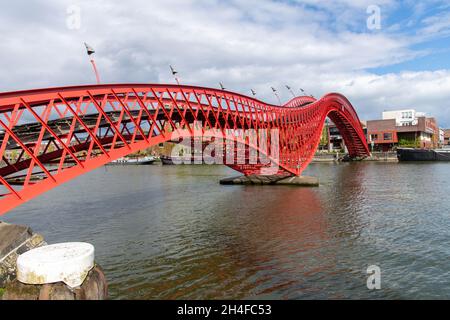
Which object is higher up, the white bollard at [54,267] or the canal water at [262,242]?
the white bollard at [54,267]

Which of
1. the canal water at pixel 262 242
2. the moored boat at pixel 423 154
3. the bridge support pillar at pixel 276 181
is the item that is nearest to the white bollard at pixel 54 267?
the canal water at pixel 262 242

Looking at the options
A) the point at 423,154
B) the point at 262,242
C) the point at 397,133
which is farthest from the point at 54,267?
the point at 397,133

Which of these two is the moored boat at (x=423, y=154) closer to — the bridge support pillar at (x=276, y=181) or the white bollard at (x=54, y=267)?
the bridge support pillar at (x=276, y=181)

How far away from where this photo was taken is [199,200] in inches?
1522

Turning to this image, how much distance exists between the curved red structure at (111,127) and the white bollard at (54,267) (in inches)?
257

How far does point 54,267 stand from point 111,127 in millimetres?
13857

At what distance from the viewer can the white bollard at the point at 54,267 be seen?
887cm

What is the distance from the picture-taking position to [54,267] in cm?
889

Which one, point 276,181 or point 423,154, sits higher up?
point 423,154

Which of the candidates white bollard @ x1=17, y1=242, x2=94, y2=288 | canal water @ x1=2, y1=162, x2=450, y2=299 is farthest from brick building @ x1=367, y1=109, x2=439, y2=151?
white bollard @ x1=17, y1=242, x2=94, y2=288

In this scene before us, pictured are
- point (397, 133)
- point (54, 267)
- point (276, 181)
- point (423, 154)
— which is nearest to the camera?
point (54, 267)

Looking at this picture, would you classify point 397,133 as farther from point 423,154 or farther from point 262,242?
point 262,242

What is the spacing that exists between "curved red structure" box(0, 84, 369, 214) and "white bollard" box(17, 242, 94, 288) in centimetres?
652

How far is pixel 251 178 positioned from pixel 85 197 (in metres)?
24.3
